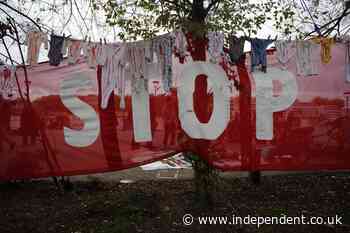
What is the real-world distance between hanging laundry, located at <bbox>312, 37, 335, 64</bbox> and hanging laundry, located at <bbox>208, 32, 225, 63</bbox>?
3.86ft

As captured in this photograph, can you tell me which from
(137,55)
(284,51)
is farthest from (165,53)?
(284,51)

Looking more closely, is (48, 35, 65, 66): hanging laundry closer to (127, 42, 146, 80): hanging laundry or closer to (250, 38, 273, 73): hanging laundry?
(127, 42, 146, 80): hanging laundry

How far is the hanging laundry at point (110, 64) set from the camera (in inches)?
178

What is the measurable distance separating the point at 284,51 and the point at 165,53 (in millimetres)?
1456

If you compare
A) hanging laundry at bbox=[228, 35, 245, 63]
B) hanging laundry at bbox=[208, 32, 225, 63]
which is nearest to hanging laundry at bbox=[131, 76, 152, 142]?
hanging laundry at bbox=[208, 32, 225, 63]

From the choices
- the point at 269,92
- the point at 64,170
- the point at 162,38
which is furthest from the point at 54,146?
the point at 269,92

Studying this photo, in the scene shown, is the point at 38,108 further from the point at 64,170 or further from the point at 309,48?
the point at 309,48

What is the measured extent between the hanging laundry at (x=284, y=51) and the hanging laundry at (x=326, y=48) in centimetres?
31

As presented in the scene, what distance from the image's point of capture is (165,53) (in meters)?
4.54

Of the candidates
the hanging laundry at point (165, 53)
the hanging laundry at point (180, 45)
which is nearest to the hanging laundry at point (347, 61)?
the hanging laundry at point (180, 45)

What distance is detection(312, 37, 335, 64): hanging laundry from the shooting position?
15.5ft

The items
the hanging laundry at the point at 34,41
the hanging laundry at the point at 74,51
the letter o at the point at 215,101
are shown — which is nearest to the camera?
the hanging laundry at the point at 34,41

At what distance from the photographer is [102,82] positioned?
15.0 feet

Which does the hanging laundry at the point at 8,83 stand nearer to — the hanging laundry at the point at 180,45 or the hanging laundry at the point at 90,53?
the hanging laundry at the point at 90,53
